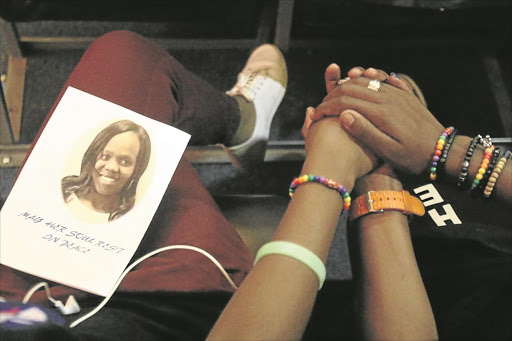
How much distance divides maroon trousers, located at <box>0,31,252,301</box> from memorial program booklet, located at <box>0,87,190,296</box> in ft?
0.08

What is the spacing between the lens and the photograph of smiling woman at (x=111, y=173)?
0.66m

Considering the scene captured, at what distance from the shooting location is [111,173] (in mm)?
663

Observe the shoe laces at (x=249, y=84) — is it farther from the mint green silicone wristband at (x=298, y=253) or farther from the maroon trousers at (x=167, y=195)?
the mint green silicone wristband at (x=298, y=253)

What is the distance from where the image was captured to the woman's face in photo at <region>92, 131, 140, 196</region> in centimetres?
66

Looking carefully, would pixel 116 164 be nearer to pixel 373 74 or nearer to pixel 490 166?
pixel 373 74

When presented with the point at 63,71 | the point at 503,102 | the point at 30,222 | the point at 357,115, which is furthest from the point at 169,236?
the point at 503,102

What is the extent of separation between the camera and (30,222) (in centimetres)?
64

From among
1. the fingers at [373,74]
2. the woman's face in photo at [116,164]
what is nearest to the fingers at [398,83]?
the fingers at [373,74]

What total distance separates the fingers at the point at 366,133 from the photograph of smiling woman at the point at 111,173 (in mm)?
314

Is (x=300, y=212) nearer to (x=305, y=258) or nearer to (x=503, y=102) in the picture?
(x=305, y=258)

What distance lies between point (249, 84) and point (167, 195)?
466mm

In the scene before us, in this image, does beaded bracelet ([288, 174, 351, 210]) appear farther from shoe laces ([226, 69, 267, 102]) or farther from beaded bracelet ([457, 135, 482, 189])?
shoe laces ([226, 69, 267, 102])

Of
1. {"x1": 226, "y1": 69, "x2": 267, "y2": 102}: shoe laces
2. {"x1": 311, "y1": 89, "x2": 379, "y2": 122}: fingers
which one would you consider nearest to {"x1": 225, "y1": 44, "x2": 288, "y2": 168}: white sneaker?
{"x1": 226, "y1": 69, "x2": 267, "y2": 102}: shoe laces

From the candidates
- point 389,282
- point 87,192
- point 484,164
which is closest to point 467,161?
point 484,164
